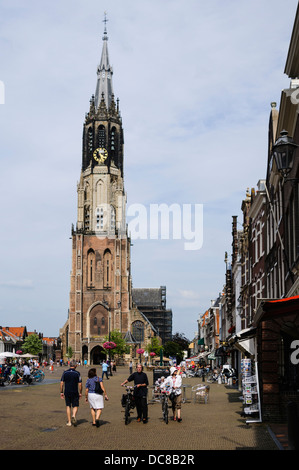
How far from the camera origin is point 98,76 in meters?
120

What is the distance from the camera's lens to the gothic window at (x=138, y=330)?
115688 millimetres

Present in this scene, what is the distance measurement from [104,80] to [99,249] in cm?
3804

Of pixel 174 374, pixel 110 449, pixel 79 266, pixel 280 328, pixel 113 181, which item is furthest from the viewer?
pixel 113 181

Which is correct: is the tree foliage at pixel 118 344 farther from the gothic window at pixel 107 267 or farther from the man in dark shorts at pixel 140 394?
the man in dark shorts at pixel 140 394

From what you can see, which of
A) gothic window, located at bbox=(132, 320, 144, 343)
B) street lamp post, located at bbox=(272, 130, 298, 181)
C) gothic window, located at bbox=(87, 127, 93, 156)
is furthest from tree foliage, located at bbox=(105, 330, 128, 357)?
street lamp post, located at bbox=(272, 130, 298, 181)

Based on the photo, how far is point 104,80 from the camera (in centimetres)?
11950

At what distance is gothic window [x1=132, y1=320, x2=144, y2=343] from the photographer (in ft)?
380

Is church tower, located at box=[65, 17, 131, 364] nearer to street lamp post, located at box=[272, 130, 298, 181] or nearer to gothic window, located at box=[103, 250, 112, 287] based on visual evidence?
gothic window, located at box=[103, 250, 112, 287]

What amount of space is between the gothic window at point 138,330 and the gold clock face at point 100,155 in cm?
3375

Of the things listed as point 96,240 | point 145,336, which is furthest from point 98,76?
point 145,336

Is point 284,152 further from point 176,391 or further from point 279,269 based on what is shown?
point 279,269

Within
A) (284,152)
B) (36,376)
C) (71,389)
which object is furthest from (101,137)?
(284,152)
